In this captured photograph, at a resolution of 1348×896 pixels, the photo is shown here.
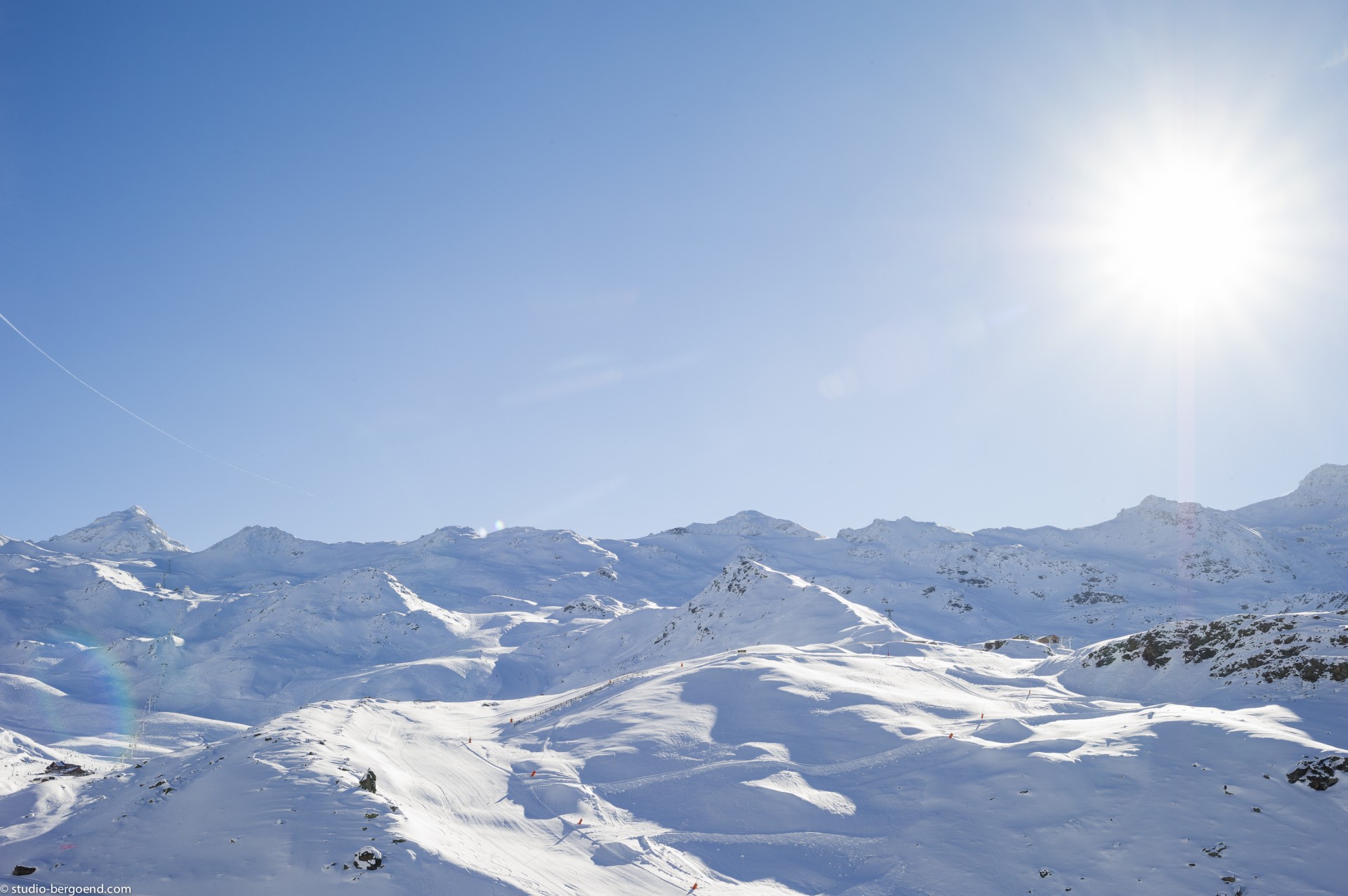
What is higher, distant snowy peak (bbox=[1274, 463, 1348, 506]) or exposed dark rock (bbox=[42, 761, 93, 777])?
distant snowy peak (bbox=[1274, 463, 1348, 506])

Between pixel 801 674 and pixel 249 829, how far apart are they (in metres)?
22.3

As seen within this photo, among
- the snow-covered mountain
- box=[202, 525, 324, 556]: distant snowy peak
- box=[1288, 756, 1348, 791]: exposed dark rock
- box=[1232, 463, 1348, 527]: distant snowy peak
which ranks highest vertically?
box=[1232, 463, 1348, 527]: distant snowy peak

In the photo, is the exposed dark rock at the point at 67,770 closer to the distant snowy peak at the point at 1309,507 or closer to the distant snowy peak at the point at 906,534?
the distant snowy peak at the point at 906,534

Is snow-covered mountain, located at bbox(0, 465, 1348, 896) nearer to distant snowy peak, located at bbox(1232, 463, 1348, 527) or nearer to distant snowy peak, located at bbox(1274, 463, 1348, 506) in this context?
distant snowy peak, located at bbox(1232, 463, 1348, 527)

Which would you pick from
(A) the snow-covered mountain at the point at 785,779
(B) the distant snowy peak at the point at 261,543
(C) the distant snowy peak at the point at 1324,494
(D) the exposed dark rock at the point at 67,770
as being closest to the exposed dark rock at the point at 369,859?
(A) the snow-covered mountain at the point at 785,779

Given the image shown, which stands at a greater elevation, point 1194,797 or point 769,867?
point 1194,797

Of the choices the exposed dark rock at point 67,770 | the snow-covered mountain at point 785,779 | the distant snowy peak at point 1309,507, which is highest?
the distant snowy peak at point 1309,507

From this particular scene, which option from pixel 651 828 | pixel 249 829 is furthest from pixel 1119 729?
pixel 249 829

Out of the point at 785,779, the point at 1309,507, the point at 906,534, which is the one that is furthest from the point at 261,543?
the point at 1309,507

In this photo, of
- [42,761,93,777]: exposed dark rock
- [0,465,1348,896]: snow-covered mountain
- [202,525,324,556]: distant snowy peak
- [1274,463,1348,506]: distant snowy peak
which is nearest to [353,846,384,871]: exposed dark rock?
[0,465,1348,896]: snow-covered mountain

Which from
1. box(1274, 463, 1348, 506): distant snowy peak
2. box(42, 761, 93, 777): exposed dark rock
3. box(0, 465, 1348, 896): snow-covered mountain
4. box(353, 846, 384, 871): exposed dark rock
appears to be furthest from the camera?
box(1274, 463, 1348, 506): distant snowy peak

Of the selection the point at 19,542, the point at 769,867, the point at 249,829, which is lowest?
the point at 769,867

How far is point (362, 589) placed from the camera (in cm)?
11594

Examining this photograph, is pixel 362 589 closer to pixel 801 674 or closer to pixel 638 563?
pixel 638 563
